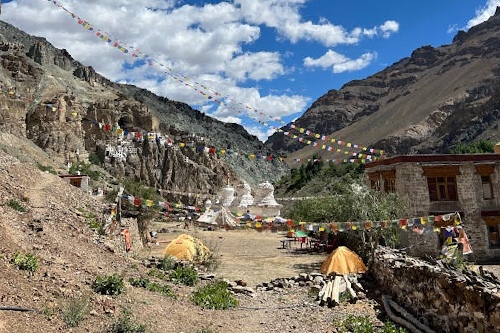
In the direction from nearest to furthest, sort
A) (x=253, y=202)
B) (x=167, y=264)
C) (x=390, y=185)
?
(x=167, y=264) → (x=390, y=185) → (x=253, y=202)

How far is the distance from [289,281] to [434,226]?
9.85 metres

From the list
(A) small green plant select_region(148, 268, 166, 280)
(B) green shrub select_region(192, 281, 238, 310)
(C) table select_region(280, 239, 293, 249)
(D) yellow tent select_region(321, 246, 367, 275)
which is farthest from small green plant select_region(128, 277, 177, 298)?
(C) table select_region(280, 239, 293, 249)

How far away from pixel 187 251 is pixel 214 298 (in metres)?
6.89

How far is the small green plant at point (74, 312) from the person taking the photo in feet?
25.3

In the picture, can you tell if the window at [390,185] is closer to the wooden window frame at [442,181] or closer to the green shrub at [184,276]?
the wooden window frame at [442,181]

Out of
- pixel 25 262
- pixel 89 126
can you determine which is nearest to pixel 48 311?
pixel 25 262

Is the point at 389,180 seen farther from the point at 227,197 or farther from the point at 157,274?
the point at 227,197

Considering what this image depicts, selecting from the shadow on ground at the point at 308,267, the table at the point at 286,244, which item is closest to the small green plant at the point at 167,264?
the shadow on ground at the point at 308,267

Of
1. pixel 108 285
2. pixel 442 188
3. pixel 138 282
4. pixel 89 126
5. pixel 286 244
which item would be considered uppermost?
pixel 89 126

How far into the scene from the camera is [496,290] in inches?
312

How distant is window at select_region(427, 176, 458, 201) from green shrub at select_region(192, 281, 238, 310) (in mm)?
14433

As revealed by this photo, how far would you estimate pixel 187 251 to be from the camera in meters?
18.3

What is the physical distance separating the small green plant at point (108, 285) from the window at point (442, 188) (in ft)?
59.0

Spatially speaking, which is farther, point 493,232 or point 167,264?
point 493,232
